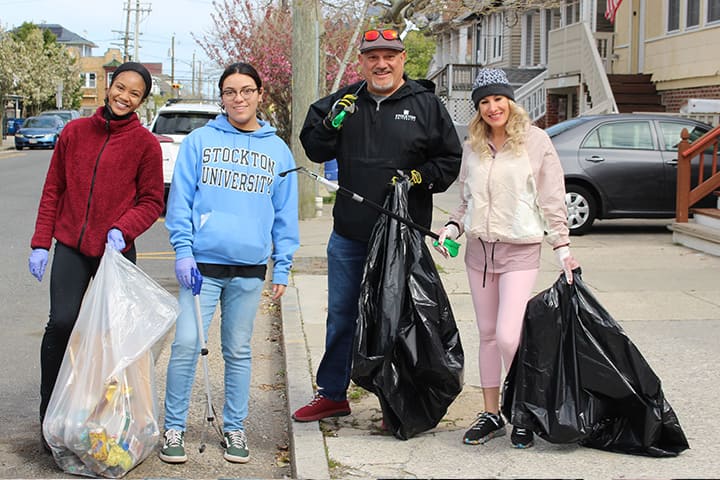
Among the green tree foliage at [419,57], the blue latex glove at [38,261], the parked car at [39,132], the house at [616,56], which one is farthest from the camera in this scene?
the green tree foliage at [419,57]

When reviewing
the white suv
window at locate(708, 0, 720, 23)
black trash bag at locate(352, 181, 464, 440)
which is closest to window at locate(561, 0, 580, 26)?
window at locate(708, 0, 720, 23)

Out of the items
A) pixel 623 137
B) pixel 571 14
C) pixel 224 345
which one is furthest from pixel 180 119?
pixel 571 14

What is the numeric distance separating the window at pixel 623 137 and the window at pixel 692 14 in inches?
356

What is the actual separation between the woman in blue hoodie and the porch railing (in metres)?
8.41

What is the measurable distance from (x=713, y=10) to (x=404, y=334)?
58.7 feet

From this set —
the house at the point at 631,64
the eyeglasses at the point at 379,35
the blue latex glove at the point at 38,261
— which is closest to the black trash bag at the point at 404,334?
the eyeglasses at the point at 379,35

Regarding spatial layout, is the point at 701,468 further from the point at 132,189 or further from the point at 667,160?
the point at 667,160

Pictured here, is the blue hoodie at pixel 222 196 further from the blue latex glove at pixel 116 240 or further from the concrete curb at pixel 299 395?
the concrete curb at pixel 299 395

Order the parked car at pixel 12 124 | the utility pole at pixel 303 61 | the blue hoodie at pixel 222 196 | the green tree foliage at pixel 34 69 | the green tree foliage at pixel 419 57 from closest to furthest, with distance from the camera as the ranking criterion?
1. the blue hoodie at pixel 222 196
2. the utility pole at pixel 303 61
3. the green tree foliage at pixel 34 69
4. the parked car at pixel 12 124
5. the green tree foliage at pixel 419 57

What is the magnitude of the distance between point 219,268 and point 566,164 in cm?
909

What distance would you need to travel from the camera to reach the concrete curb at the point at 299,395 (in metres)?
4.46

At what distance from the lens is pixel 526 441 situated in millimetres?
4629

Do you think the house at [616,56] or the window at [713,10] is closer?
the window at [713,10]

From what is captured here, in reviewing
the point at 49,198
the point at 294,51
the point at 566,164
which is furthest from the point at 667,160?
the point at 49,198
